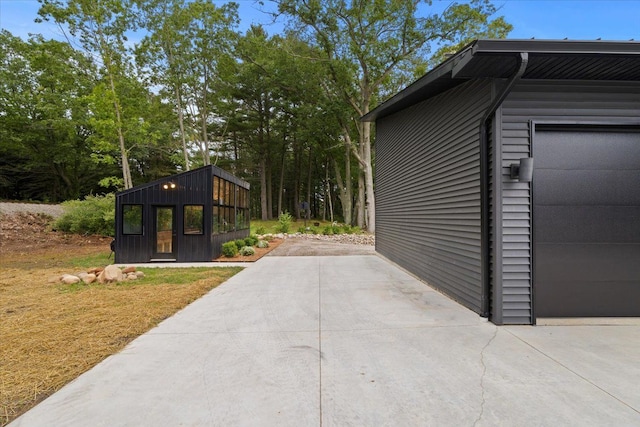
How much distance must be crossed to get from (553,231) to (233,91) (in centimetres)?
2448

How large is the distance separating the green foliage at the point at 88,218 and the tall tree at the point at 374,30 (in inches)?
506

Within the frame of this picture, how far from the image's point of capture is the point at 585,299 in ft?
12.6

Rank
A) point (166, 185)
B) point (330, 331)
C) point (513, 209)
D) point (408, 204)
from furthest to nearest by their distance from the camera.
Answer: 1. point (166, 185)
2. point (408, 204)
3. point (513, 209)
4. point (330, 331)

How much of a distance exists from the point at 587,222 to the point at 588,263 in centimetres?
50

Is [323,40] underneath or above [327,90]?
above

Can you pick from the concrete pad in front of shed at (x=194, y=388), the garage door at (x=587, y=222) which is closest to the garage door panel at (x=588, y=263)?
the garage door at (x=587, y=222)

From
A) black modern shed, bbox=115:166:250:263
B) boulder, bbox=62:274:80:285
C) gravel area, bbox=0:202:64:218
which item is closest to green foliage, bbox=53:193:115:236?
gravel area, bbox=0:202:64:218

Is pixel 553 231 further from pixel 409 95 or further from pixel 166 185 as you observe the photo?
pixel 166 185

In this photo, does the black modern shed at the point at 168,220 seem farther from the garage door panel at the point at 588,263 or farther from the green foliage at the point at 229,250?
the garage door panel at the point at 588,263

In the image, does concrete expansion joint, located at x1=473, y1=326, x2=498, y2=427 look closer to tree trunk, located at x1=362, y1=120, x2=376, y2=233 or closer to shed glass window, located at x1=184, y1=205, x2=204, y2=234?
shed glass window, located at x1=184, y1=205, x2=204, y2=234

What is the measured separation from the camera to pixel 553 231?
387cm

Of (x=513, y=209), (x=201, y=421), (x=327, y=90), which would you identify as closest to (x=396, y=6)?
(x=327, y=90)

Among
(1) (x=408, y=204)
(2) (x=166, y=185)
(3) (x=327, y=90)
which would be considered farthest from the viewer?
(3) (x=327, y=90)

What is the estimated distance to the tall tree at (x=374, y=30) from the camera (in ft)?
51.3
